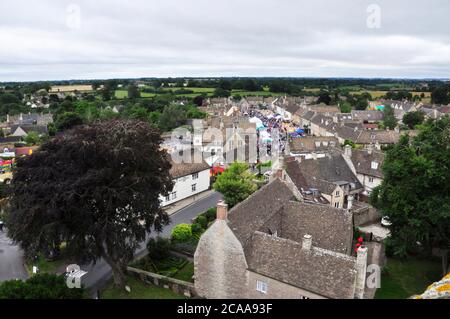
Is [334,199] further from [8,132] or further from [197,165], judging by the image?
[8,132]

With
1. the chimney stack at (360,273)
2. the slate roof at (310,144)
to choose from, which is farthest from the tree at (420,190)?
the slate roof at (310,144)

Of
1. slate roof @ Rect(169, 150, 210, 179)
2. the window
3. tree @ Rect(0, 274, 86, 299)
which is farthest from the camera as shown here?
slate roof @ Rect(169, 150, 210, 179)

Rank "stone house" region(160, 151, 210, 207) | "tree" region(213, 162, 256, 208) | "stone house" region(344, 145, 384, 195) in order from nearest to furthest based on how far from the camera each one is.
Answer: "tree" region(213, 162, 256, 208)
"stone house" region(160, 151, 210, 207)
"stone house" region(344, 145, 384, 195)

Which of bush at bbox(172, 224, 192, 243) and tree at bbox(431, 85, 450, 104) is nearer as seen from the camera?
bush at bbox(172, 224, 192, 243)

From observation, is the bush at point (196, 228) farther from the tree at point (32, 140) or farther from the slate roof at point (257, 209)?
the tree at point (32, 140)

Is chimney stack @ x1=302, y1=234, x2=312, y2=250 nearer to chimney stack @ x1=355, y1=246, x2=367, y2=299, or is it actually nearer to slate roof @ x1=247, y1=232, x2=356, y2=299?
slate roof @ x1=247, y1=232, x2=356, y2=299

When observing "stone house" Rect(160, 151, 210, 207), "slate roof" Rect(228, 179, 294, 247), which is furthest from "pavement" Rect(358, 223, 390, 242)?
"stone house" Rect(160, 151, 210, 207)

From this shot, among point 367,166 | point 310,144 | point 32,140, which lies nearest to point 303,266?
point 367,166

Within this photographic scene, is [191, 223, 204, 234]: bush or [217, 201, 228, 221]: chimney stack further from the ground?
[217, 201, 228, 221]: chimney stack
